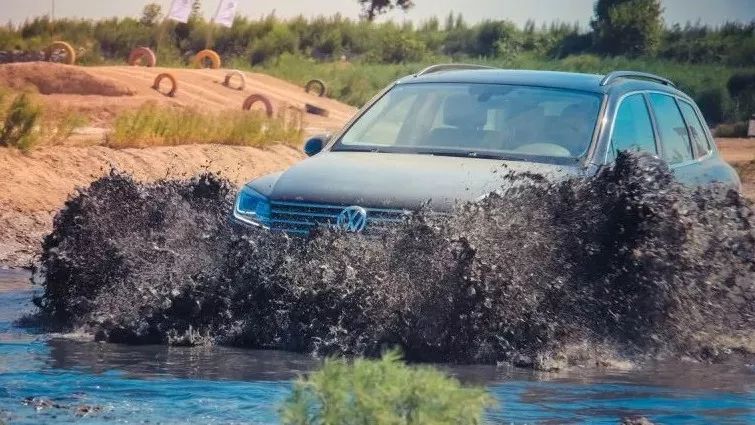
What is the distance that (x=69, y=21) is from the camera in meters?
47.2

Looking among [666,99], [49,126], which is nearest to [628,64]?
[49,126]

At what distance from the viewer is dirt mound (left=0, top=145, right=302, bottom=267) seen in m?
14.3

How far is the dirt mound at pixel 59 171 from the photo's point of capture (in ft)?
46.9

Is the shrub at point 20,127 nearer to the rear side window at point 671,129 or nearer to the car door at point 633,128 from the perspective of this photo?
the rear side window at point 671,129

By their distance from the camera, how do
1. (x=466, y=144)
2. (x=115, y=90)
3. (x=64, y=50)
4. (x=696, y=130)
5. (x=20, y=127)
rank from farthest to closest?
(x=64, y=50) → (x=115, y=90) → (x=20, y=127) → (x=696, y=130) → (x=466, y=144)

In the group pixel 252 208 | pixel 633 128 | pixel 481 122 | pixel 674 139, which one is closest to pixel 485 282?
pixel 252 208

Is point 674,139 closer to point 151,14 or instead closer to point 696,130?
point 696,130

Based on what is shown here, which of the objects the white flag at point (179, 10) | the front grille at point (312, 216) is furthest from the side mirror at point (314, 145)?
the white flag at point (179, 10)

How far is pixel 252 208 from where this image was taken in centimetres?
874

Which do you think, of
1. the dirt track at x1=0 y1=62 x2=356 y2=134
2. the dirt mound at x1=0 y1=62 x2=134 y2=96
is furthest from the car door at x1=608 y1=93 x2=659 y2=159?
the dirt mound at x1=0 y1=62 x2=134 y2=96

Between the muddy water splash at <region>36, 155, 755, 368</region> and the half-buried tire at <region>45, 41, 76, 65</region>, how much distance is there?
26991 mm

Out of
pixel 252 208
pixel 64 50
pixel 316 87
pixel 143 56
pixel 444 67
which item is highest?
pixel 444 67

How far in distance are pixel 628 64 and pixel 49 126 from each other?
3517 cm

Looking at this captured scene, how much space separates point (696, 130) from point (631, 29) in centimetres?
4584
